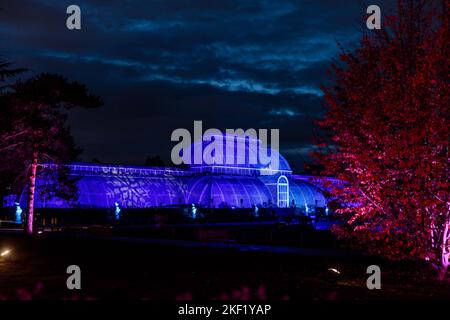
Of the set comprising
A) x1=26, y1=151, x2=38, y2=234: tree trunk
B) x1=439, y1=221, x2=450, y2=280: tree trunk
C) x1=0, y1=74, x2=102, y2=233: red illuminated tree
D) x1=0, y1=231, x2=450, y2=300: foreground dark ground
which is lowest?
x1=0, y1=231, x2=450, y2=300: foreground dark ground

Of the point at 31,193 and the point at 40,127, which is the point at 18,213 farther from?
the point at 40,127

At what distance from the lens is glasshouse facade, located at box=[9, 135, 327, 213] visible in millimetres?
65250

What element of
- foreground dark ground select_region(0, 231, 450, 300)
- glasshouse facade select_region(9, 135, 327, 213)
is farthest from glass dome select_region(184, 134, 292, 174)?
foreground dark ground select_region(0, 231, 450, 300)

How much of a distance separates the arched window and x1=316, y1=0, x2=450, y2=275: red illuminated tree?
198 feet

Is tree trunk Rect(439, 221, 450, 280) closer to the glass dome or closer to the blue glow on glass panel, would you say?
the blue glow on glass panel

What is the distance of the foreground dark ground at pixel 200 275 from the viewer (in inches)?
617

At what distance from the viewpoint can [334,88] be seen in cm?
2025

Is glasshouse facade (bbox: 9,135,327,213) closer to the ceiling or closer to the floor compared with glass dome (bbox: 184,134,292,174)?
closer to the floor

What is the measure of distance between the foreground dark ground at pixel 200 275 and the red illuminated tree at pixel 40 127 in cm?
983
